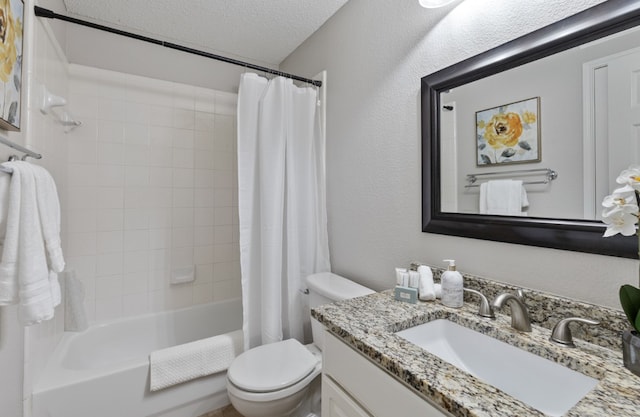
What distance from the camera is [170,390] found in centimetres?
150

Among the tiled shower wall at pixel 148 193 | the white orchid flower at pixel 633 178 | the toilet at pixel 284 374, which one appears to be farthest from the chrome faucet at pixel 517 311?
the tiled shower wall at pixel 148 193

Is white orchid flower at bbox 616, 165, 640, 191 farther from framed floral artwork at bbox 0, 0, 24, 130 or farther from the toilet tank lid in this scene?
framed floral artwork at bbox 0, 0, 24, 130

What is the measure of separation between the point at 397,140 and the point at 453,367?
40.6 inches

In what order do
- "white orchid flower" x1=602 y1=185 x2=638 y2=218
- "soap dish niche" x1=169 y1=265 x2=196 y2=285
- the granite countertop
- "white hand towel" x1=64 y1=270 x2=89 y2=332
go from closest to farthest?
the granite countertop, "white orchid flower" x1=602 y1=185 x2=638 y2=218, "white hand towel" x1=64 y1=270 x2=89 y2=332, "soap dish niche" x1=169 y1=265 x2=196 y2=285

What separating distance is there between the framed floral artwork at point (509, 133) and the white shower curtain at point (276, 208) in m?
1.05

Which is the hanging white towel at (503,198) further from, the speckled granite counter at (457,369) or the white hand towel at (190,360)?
the white hand towel at (190,360)

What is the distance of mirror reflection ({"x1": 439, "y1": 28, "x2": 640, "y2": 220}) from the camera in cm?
77

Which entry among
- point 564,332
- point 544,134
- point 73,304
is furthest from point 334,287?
point 73,304

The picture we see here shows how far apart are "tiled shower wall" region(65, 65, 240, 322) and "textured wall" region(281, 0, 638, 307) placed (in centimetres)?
103

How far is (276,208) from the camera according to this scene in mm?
1707

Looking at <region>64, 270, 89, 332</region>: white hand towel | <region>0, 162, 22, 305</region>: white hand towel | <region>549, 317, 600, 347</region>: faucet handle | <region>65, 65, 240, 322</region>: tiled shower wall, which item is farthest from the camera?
<region>65, 65, 240, 322</region>: tiled shower wall

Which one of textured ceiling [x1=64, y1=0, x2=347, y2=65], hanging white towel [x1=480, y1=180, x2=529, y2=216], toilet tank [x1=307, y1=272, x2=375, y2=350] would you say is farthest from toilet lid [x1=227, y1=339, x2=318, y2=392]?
textured ceiling [x1=64, y1=0, x2=347, y2=65]

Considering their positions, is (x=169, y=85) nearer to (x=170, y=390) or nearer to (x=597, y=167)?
(x=170, y=390)

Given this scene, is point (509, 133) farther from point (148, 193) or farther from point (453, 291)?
point (148, 193)
